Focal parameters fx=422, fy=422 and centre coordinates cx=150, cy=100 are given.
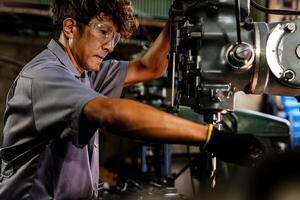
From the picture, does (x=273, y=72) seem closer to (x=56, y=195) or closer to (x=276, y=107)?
(x=56, y=195)

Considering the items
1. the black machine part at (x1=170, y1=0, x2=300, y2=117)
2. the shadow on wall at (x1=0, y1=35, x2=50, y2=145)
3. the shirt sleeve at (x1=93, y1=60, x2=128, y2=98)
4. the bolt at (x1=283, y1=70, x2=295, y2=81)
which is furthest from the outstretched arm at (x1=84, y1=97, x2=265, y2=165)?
the shadow on wall at (x1=0, y1=35, x2=50, y2=145)

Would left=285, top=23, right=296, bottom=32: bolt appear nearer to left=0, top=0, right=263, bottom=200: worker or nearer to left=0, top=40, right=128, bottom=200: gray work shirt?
A: left=0, top=0, right=263, bottom=200: worker

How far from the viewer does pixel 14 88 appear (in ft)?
4.99

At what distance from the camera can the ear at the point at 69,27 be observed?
163 centimetres

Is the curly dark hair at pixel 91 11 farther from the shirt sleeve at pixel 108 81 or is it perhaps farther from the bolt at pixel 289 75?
the bolt at pixel 289 75

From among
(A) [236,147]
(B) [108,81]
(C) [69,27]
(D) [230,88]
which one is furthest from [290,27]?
(B) [108,81]

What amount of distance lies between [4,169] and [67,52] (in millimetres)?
507

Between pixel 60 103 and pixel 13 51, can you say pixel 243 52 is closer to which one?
pixel 60 103

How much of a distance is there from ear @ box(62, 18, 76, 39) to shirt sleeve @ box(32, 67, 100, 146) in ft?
1.02

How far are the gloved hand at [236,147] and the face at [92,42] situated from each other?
74 centimetres

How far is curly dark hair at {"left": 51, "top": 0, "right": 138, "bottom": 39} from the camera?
1611 millimetres

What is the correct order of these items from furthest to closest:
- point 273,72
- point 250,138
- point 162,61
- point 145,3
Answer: point 145,3 → point 162,61 → point 273,72 → point 250,138

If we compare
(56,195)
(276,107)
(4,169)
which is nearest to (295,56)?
(56,195)

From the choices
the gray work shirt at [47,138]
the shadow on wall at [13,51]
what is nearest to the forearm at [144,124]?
the gray work shirt at [47,138]
